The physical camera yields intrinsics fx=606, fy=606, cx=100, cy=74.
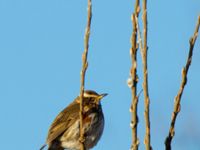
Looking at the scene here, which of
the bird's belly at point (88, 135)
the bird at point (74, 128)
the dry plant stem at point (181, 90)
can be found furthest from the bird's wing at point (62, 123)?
the dry plant stem at point (181, 90)

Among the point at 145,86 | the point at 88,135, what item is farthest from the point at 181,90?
the point at 88,135

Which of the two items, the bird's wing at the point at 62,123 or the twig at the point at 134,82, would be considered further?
the bird's wing at the point at 62,123

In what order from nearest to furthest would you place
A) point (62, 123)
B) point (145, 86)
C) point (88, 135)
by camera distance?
point (145, 86) < point (88, 135) < point (62, 123)

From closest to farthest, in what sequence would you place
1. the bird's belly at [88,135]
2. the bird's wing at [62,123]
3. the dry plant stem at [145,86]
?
1. the dry plant stem at [145,86]
2. the bird's belly at [88,135]
3. the bird's wing at [62,123]

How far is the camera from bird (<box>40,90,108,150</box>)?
34.3ft

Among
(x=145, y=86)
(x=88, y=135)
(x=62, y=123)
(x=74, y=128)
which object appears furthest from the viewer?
Answer: (x=62, y=123)

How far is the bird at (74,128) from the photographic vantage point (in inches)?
412

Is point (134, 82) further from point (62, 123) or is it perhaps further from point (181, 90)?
point (62, 123)

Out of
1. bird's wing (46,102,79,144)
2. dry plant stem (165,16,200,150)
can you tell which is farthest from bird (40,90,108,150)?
dry plant stem (165,16,200,150)

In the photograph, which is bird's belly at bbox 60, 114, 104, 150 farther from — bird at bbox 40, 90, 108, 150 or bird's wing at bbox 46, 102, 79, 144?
bird's wing at bbox 46, 102, 79, 144

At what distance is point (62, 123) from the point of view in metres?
11.0

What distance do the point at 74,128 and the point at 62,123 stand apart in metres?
0.37

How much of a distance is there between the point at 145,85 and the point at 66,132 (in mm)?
8009

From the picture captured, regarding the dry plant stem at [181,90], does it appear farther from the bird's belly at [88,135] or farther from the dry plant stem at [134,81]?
the bird's belly at [88,135]
